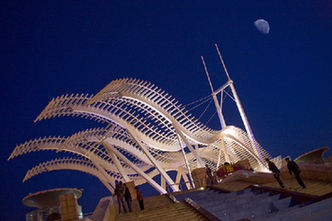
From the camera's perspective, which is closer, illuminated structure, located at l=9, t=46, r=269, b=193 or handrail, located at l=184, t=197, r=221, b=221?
handrail, located at l=184, t=197, r=221, b=221

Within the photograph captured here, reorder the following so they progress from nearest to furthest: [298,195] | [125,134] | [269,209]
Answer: [269,209], [298,195], [125,134]

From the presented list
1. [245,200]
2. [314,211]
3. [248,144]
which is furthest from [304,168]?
[248,144]

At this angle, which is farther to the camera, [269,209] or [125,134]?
[125,134]

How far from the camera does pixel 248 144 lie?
31484 millimetres

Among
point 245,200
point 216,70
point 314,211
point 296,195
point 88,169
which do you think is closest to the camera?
point 314,211

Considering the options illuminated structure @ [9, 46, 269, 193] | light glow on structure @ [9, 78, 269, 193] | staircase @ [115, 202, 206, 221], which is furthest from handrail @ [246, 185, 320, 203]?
illuminated structure @ [9, 46, 269, 193]

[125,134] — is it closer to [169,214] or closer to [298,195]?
[169,214]

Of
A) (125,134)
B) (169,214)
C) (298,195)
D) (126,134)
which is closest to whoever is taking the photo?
(298,195)

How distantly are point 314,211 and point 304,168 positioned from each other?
Result: 22.5 feet

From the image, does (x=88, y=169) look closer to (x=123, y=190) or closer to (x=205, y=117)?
(x=123, y=190)

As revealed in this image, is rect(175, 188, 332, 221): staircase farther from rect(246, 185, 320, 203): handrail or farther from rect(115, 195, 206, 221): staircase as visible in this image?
rect(115, 195, 206, 221): staircase

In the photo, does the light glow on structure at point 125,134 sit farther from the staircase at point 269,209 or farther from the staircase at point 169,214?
the staircase at point 269,209

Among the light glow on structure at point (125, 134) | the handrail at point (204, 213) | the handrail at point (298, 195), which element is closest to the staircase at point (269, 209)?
the handrail at point (298, 195)

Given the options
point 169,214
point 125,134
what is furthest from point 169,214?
point 125,134
